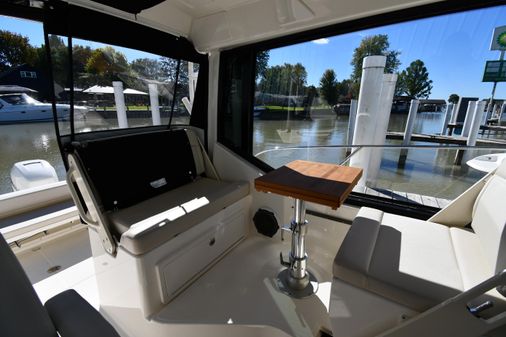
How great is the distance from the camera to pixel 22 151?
2506 mm

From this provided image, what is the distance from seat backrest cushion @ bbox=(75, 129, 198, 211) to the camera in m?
1.54

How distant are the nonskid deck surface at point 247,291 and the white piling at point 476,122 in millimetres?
1296

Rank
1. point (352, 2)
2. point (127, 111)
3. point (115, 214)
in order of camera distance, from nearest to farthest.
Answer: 1. point (352, 2)
2. point (115, 214)
3. point (127, 111)

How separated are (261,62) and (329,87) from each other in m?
0.63

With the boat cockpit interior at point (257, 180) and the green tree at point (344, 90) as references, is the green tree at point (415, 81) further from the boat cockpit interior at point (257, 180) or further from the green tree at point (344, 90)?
the green tree at point (344, 90)

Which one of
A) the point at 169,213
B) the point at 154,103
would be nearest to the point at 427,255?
the point at 169,213

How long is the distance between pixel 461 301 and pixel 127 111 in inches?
89.5

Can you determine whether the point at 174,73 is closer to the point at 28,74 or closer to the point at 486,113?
the point at 28,74

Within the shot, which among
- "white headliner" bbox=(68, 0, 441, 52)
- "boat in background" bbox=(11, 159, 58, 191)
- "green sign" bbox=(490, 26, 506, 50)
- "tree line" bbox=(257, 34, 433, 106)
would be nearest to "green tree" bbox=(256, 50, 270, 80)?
"tree line" bbox=(257, 34, 433, 106)

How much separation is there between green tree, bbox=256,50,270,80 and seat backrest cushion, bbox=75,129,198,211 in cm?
85

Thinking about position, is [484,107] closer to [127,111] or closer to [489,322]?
[489,322]

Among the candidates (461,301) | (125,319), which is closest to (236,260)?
(125,319)

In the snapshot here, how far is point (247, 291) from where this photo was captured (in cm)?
154

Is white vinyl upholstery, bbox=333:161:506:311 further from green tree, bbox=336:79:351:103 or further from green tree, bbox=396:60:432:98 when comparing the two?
green tree, bbox=336:79:351:103
